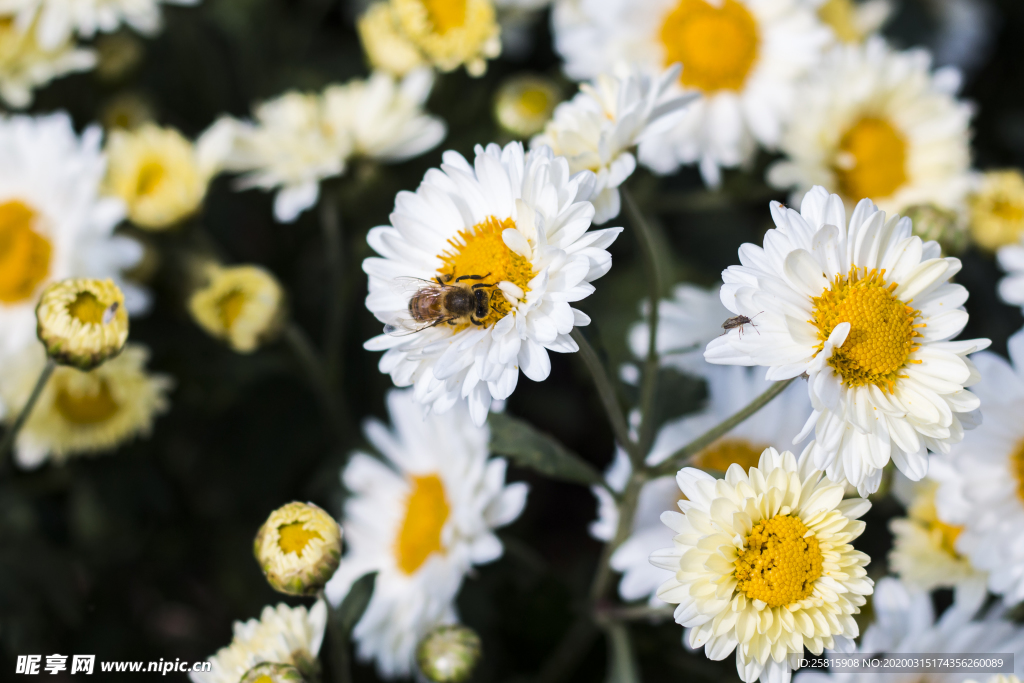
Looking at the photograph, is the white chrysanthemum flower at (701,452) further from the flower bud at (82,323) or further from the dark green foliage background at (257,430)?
the flower bud at (82,323)

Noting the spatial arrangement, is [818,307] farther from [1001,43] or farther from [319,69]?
[1001,43]

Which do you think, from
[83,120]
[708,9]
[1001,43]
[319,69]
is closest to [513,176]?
[708,9]

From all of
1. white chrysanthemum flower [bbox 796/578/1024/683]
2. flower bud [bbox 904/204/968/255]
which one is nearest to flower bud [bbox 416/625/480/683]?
white chrysanthemum flower [bbox 796/578/1024/683]

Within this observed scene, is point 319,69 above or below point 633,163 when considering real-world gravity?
above

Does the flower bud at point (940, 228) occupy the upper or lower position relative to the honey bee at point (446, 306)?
upper

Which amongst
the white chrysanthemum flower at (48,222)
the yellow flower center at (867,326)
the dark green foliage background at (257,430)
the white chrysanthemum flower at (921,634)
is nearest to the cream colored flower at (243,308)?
the white chrysanthemum flower at (48,222)

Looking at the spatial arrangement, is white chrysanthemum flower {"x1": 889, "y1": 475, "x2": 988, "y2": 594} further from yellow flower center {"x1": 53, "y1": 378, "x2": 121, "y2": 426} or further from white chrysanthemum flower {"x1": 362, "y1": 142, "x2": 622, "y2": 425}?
yellow flower center {"x1": 53, "y1": 378, "x2": 121, "y2": 426}
